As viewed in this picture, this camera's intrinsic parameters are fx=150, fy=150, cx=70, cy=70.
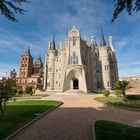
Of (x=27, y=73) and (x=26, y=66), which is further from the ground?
(x=26, y=66)

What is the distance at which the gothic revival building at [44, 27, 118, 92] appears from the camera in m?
50.9

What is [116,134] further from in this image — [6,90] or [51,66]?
[51,66]

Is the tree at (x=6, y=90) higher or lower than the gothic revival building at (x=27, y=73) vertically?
lower

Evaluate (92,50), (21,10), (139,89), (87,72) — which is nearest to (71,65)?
(87,72)

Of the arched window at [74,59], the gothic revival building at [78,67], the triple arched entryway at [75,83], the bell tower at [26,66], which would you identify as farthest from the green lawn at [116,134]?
the bell tower at [26,66]

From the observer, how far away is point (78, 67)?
50.0 m

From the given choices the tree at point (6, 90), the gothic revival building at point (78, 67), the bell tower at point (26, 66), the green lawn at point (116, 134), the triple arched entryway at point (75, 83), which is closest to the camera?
the green lawn at point (116, 134)

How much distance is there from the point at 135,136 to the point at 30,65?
9768 centimetres

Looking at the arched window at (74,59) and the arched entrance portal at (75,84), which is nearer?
the arched window at (74,59)

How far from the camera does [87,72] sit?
5412 centimetres

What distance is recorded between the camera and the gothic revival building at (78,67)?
167 feet

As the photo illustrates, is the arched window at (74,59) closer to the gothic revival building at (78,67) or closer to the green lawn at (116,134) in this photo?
the gothic revival building at (78,67)

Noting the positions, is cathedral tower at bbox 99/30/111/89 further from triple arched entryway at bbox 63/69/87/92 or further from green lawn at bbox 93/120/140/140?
green lawn at bbox 93/120/140/140

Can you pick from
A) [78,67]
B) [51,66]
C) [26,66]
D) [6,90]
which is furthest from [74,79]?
[26,66]
